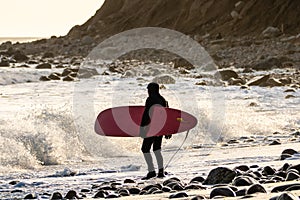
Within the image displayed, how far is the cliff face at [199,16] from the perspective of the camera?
158 ft

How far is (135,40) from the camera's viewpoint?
60.7 metres

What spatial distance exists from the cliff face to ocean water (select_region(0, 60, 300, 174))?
24.5 m

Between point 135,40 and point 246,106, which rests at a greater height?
point 135,40

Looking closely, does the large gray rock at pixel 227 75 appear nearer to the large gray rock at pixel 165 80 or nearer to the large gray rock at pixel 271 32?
the large gray rock at pixel 165 80

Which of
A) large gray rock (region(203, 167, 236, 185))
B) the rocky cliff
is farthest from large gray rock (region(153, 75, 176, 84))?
the rocky cliff

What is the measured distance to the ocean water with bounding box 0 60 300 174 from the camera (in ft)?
35.8

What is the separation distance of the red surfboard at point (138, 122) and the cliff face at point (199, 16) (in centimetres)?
3566

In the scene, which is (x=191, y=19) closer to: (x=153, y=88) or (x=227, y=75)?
(x=227, y=75)

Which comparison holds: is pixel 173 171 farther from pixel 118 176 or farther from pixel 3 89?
pixel 3 89

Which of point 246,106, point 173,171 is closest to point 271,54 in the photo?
point 246,106

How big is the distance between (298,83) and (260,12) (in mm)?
27365

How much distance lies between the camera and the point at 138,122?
32.6 ft

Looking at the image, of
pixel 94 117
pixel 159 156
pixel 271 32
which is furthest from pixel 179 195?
pixel 271 32

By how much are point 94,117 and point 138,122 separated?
A: 4.70 m
